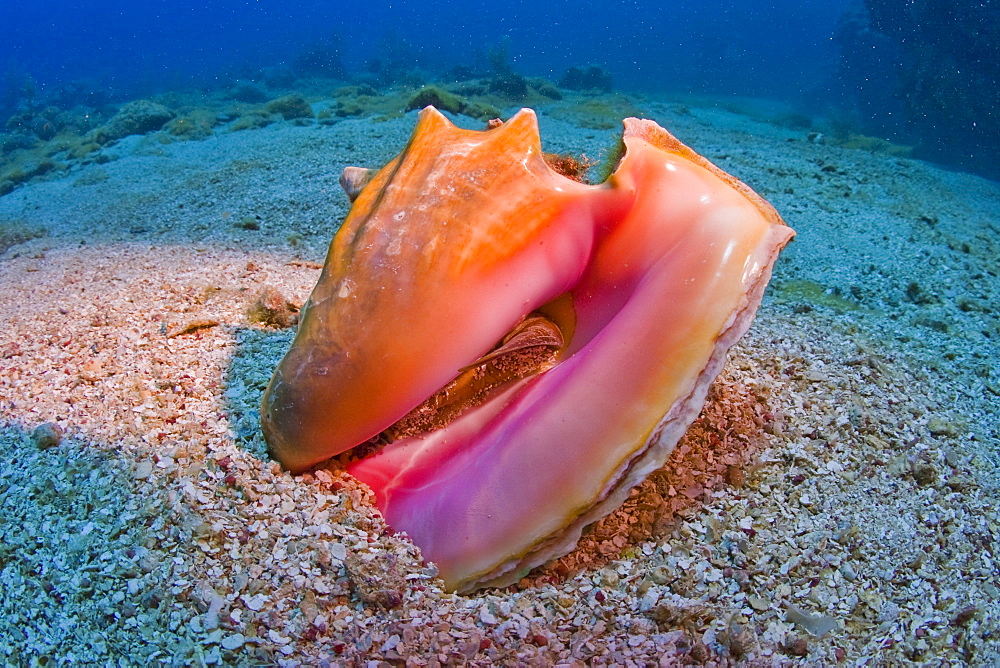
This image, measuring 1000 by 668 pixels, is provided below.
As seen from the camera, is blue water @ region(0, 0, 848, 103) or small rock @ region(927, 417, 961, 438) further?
blue water @ region(0, 0, 848, 103)

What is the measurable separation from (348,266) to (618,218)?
639mm

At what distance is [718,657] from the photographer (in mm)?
854

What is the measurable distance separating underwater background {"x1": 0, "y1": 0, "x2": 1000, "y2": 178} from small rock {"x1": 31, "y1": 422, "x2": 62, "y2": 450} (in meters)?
10.4

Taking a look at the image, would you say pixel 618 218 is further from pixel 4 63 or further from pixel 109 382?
pixel 4 63

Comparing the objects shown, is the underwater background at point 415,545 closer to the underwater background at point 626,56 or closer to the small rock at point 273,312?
the small rock at point 273,312

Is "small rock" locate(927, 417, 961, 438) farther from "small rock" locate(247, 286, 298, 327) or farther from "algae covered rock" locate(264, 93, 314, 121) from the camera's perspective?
"algae covered rock" locate(264, 93, 314, 121)

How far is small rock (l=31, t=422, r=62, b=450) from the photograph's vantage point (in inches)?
47.1

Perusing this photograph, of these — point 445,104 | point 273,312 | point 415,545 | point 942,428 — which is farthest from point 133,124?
point 942,428

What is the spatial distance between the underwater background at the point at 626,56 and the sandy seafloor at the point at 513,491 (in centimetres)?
916

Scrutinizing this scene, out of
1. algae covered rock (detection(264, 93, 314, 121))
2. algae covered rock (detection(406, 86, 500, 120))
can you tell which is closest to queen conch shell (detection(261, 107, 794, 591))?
algae covered rock (detection(406, 86, 500, 120))

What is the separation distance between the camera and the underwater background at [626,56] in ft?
30.1

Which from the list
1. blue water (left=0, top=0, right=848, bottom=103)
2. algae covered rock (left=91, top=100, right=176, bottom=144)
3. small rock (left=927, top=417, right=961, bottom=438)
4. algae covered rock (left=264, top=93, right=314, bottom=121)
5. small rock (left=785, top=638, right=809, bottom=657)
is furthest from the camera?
blue water (left=0, top=0, right=848, bottom=103)

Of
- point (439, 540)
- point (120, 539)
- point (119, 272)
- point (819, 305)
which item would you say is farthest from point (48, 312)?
point (819, 305)

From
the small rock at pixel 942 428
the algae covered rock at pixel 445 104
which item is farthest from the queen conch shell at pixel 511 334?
the algae covered rock at pixel 445 104
